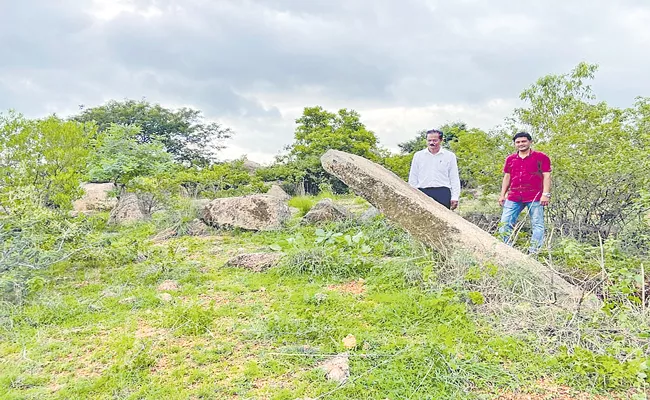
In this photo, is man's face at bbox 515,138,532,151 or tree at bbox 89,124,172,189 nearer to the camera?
man's face at bbox 515,138,532,151

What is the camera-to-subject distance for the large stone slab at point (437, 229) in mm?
3032

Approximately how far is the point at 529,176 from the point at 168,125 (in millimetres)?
17102

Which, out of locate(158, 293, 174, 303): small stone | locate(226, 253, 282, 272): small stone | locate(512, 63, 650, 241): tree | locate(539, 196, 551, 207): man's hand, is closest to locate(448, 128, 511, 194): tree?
locate(512, 63, 650, 241): tree

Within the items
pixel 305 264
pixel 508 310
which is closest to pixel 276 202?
pixel 305 264

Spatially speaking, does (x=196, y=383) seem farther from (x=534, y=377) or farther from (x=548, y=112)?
(x=548, y=112)

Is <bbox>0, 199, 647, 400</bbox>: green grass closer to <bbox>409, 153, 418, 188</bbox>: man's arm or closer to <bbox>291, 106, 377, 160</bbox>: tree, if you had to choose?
<bbox>409, 153, 418, 188</bbox>: man's arm

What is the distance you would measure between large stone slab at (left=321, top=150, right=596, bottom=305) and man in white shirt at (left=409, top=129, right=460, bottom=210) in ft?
3.09

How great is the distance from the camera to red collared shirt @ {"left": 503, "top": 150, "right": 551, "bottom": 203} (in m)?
4.15

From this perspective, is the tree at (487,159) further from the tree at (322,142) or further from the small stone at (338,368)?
the tree at (322,142)

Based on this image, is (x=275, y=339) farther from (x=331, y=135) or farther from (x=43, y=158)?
(x=331, y=135)

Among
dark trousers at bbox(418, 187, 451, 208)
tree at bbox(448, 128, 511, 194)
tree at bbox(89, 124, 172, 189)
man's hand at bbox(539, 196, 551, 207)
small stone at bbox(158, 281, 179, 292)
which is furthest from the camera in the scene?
tree at bbox(89, 124, 172, 189)

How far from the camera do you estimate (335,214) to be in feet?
22.3

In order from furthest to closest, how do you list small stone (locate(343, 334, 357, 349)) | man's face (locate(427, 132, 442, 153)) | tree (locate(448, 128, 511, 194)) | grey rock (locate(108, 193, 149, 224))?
grey rock (locate(108, 193, 149, 224)) < tree (locate(448, 128, 511, 194)) < man's face (locate(427, 132, 442, 153)) < small stone (locate(343, 334, 357, 349))

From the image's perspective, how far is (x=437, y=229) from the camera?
351cm
